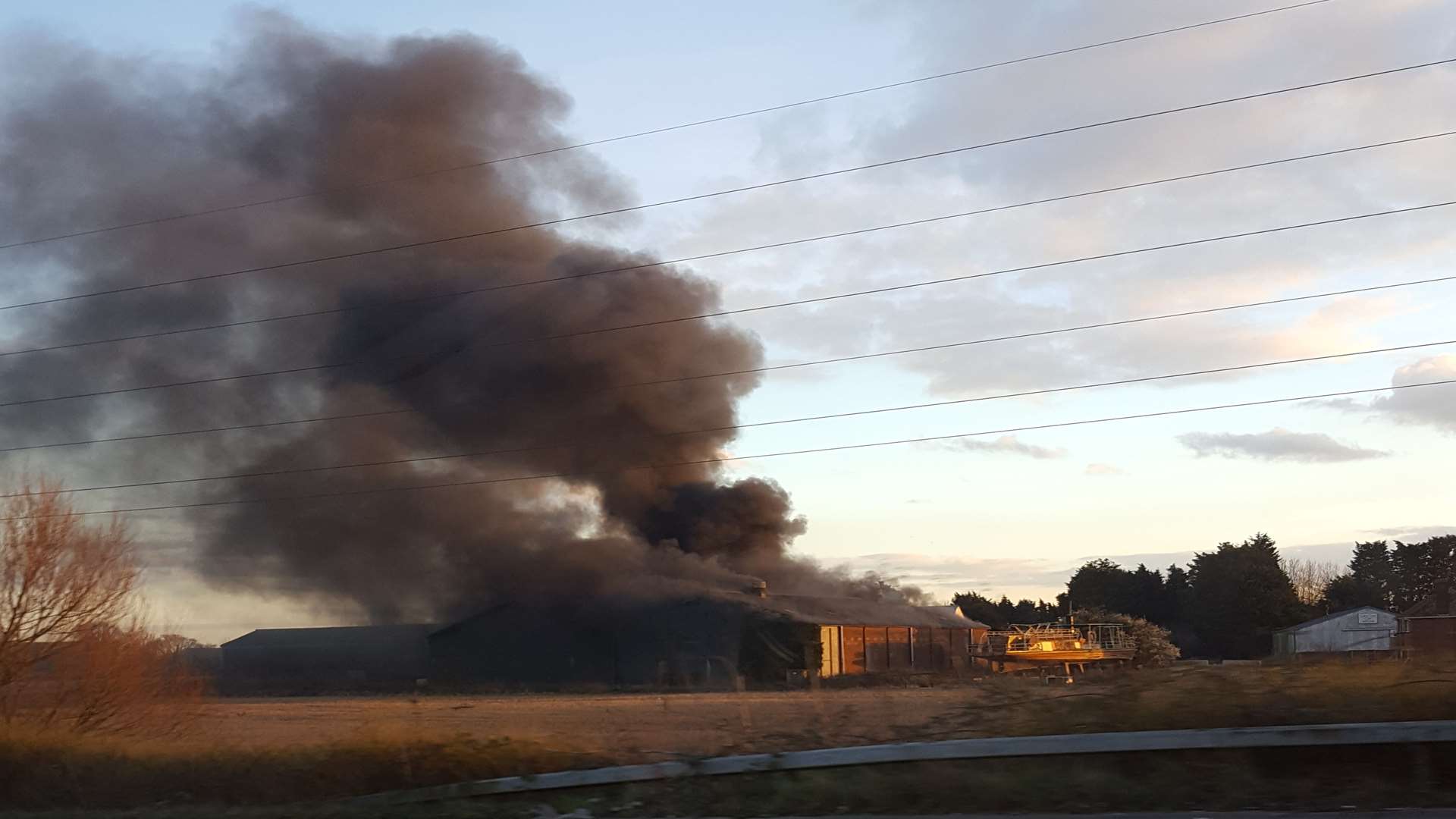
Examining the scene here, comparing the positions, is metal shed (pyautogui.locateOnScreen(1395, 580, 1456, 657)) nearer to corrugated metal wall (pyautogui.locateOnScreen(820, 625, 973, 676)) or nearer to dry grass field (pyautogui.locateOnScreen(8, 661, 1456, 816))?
dry grass field (pyautogui.locateOnScreen(8, 661, 1456, 816))

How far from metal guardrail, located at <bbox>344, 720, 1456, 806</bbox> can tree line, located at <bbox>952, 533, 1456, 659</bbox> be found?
34.6 meters

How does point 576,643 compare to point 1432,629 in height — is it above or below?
below

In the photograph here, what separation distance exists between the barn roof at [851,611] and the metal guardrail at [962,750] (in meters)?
54.2

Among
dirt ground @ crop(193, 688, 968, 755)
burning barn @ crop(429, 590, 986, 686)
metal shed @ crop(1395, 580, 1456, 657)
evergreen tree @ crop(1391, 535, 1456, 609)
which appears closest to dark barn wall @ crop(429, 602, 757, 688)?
burning barn @ crop(429, 590, 986, 686)

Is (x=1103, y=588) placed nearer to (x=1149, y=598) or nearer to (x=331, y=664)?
(x=1149, y=598)

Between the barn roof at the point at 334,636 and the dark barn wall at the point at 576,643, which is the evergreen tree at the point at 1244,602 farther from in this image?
the barn roof at the point at 334,636

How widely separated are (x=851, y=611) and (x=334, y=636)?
3504cm

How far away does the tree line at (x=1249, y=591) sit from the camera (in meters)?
48.5

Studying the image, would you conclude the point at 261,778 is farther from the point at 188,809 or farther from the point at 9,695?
the point at 9,695

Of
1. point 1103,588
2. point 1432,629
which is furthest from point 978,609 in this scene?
point 1432,629

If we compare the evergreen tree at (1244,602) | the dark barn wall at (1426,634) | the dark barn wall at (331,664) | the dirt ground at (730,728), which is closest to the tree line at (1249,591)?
the evergreen tree at (1244,602)

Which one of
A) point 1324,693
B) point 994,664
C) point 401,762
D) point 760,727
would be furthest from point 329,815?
point 994,664

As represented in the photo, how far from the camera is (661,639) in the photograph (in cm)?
6750

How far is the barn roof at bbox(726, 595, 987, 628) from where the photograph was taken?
66562 millimetres
